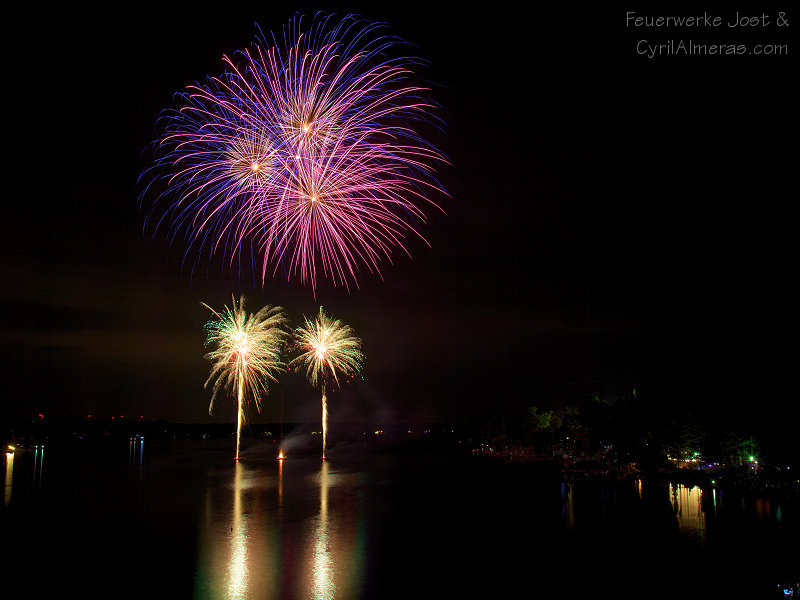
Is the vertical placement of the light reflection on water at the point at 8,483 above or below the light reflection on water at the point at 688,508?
below

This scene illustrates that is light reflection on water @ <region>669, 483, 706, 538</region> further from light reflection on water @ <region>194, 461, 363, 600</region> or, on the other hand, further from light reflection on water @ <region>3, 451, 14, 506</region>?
light reflection on water @ <region>3, 451, 14, 506</region>

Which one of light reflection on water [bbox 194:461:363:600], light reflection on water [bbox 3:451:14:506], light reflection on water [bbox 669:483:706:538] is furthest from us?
light reflection on water [bbox 3:451:14:506]

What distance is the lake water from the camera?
2098 cm

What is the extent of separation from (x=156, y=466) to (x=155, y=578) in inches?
2354

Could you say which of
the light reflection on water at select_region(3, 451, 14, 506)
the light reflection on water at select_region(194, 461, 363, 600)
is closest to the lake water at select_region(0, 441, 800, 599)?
the light reflection on water at select_region(194, 461, 363, 600)

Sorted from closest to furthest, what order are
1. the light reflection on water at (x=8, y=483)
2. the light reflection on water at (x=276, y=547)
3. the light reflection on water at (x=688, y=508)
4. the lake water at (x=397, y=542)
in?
1. the light reflection on water at (x=276, y=547)
2. the lake water at (x=397, y=542)
3. the light reflection on water at (x=688, y=508)
4. the light reflection on water at (x=8, y=483)

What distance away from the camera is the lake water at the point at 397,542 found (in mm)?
20984

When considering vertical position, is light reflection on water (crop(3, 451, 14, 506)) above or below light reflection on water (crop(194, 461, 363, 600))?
below

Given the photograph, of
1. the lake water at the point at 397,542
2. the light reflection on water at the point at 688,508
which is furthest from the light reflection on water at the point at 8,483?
the light reflection on water at the point at 688,508

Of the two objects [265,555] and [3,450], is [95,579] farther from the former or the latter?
[3,450]

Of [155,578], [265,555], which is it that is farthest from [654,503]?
[155,578]

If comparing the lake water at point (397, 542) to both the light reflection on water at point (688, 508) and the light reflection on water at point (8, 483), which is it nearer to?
the light reflection on water at point (688, 508)

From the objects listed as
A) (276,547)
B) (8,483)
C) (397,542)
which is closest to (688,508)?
(397,542)

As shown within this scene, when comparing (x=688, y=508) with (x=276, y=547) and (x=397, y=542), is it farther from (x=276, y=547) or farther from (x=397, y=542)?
(x=276, y=547)
